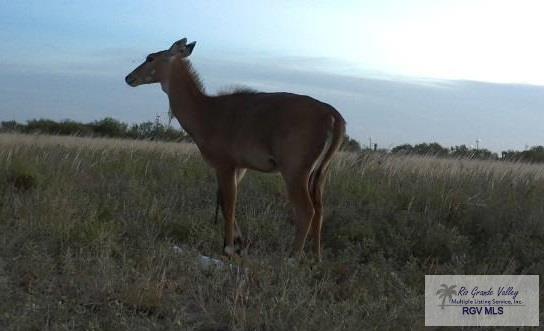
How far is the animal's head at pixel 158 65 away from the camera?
8805 mm

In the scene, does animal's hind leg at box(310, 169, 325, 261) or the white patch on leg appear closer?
the white patch on leg

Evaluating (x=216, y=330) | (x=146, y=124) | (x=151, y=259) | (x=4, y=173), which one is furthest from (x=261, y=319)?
(x=146, y=124)

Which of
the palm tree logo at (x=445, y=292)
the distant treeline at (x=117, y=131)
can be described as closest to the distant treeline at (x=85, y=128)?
the distant treeline at (x=117, y=131)

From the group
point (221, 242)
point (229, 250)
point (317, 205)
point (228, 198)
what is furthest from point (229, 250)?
point (317, 205)

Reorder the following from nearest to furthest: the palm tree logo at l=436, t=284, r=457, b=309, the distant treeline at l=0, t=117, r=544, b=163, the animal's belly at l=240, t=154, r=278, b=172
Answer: the palm tree logo at l=436, t=284, r=457, b=309 < the animal's belly at l=240, t=154, r=278, b=172 < the distant treeline at l=0, t=117, r=544, b=163

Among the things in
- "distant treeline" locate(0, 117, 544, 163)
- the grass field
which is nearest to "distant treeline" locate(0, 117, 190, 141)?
"distant treeline" locate(0, 117, 544, 163)

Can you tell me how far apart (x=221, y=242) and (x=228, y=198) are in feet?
1.64

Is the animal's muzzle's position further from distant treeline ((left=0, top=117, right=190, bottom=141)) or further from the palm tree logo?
distant treeline ((left=0, top=117, right=190, bottom=141))

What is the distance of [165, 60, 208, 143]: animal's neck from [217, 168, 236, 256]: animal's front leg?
58 centimetres

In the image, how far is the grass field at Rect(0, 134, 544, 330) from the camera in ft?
16.5

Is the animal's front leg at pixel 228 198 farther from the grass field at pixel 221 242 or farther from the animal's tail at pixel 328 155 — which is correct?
Answer: the animal's tail at pixel 328 155

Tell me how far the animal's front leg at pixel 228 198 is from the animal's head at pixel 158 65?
1.80m

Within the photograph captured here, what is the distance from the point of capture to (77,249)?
652cm

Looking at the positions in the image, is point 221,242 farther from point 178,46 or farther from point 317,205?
point 178,46
